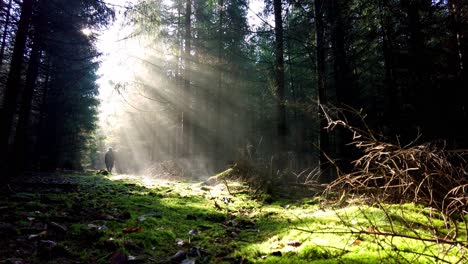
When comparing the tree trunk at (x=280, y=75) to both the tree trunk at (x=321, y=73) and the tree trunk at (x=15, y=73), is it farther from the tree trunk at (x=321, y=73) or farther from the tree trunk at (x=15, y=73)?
the tree trunk at (x=15, y=73)

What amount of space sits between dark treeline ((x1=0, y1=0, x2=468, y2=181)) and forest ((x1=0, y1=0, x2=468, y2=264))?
97 millimetres

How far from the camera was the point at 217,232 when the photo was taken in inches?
168

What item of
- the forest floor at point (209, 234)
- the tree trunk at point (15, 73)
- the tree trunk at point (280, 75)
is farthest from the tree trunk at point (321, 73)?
the tree trunk at point (15, 73)

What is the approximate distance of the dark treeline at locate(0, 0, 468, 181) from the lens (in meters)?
9.86

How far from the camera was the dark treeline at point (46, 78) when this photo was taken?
1008 cm

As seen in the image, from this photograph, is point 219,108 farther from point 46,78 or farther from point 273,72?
point 46,78

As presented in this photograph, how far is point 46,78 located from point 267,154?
16909 millimetres

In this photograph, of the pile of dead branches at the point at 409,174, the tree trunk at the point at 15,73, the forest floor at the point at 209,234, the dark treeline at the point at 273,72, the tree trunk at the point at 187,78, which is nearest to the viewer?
the pile of dead branches at the point at 409,174

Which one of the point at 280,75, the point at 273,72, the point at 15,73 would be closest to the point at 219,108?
the point at 273,72

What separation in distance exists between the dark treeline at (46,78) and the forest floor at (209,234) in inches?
253

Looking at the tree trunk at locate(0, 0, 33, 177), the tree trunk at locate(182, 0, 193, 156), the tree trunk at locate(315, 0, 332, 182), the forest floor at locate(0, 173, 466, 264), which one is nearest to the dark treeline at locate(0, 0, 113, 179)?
the tree trunk at locate(0, 0, 33, 177)

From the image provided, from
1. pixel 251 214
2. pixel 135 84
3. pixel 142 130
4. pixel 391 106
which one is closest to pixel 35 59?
pixel 135 84

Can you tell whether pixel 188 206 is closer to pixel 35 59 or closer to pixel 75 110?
pixel 35 59

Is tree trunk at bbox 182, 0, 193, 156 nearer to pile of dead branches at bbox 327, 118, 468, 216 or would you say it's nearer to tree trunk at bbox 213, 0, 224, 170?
tree trunk at bbox 213, 0, 224, 170
